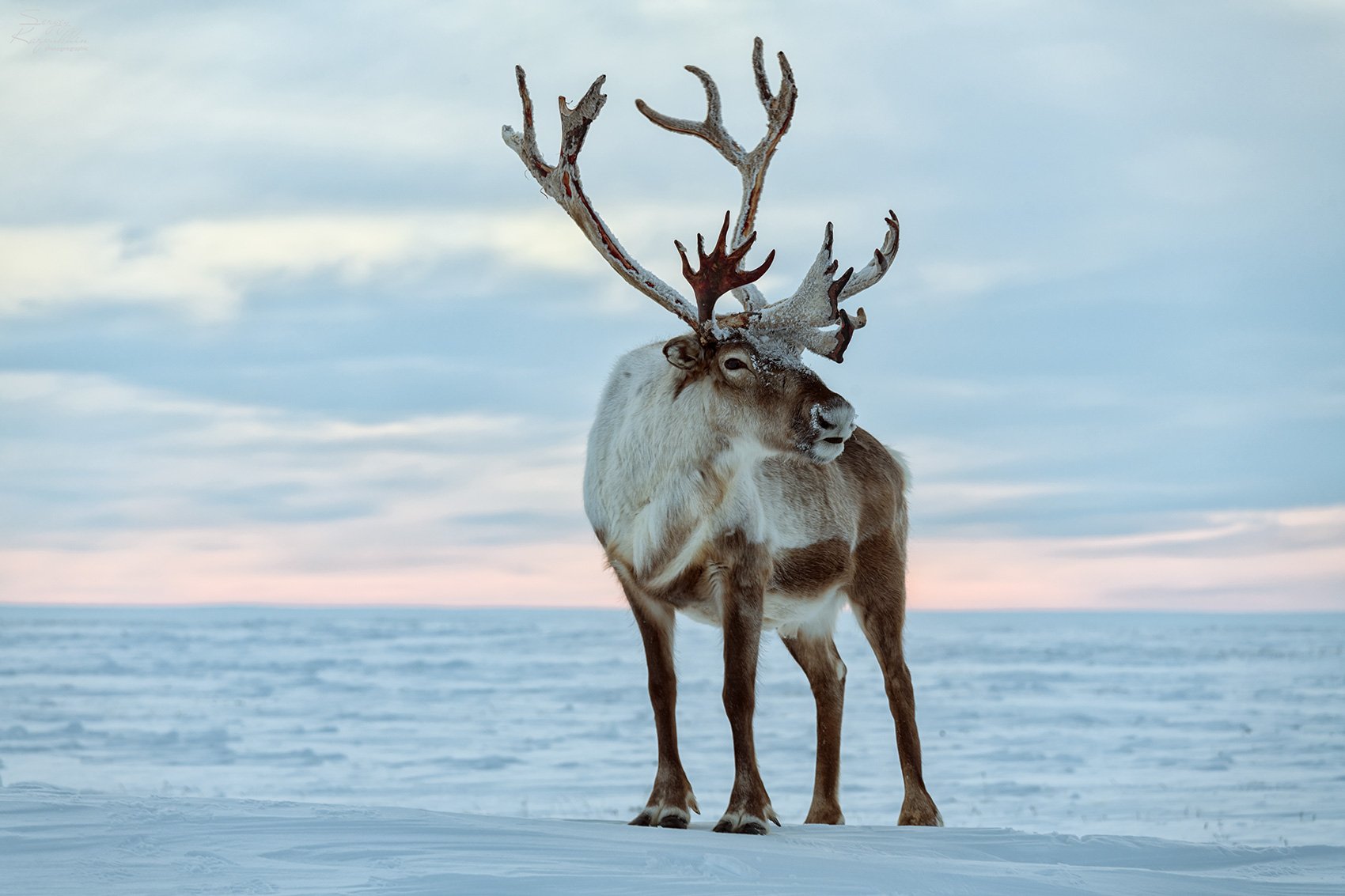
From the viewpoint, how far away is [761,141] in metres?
8.12

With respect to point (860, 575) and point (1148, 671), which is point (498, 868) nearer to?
point (860, 575)

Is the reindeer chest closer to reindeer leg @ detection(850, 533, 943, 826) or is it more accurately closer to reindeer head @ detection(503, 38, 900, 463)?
reindeer head @ detection(503, 38, 900, 463)

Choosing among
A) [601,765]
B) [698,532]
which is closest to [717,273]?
[698,532]

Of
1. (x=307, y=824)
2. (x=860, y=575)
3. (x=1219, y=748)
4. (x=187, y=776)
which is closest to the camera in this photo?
(x=307, y=824)

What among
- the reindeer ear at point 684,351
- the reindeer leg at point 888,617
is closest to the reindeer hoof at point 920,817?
the reindeer leg at point 888,617

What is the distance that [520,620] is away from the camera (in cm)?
7538

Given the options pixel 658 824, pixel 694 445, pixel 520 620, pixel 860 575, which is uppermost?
pixel 694 445

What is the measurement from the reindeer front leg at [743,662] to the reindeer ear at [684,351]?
0.87m

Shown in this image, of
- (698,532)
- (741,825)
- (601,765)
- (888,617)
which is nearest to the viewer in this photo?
(741,825)

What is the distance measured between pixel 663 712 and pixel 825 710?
5.77 ft

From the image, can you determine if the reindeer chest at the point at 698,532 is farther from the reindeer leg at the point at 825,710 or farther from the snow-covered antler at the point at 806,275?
the reindeer leg at the point at 825,710

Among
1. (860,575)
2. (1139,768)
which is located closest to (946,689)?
(1139,768)

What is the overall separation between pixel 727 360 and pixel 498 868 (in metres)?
2.93

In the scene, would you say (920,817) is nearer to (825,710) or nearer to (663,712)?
(825,710)
